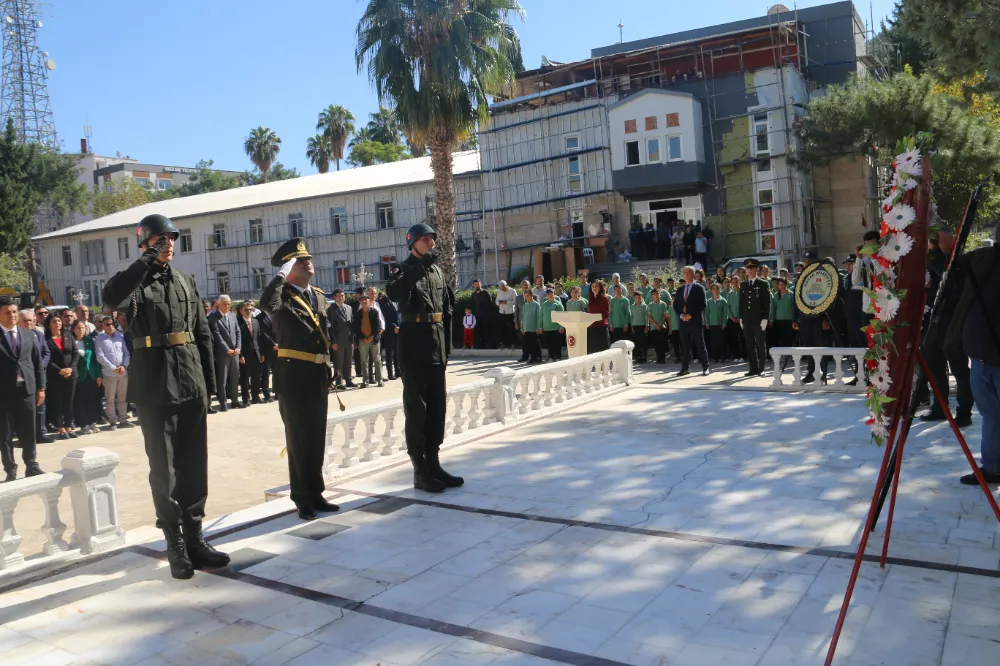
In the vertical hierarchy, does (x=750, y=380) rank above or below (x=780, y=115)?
below

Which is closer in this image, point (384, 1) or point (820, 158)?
point (384, 1)

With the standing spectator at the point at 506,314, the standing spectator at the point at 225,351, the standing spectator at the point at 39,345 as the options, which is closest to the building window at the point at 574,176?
the standing spectator at the point at 506,314

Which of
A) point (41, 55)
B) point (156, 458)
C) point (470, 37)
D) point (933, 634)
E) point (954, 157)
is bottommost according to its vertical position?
point (933, 634)

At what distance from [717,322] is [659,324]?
4.13 ft

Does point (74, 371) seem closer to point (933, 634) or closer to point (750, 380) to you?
point (750, 380)

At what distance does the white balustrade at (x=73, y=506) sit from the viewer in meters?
5.21

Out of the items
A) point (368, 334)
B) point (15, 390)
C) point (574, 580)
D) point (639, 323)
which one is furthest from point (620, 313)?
point (574, 580)

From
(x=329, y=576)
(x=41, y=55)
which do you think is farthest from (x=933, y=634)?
(x=41, y=55)

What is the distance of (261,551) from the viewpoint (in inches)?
224

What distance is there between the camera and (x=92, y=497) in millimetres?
5656

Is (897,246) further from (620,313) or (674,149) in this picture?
(674,149)

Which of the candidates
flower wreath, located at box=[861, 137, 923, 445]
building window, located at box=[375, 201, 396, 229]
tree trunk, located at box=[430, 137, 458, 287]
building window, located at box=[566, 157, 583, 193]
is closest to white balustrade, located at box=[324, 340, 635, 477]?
flower wreath, located at box=[861, 137, 923, 445]

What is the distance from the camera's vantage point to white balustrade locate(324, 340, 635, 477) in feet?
25.7

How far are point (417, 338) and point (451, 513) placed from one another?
4.92 ft
